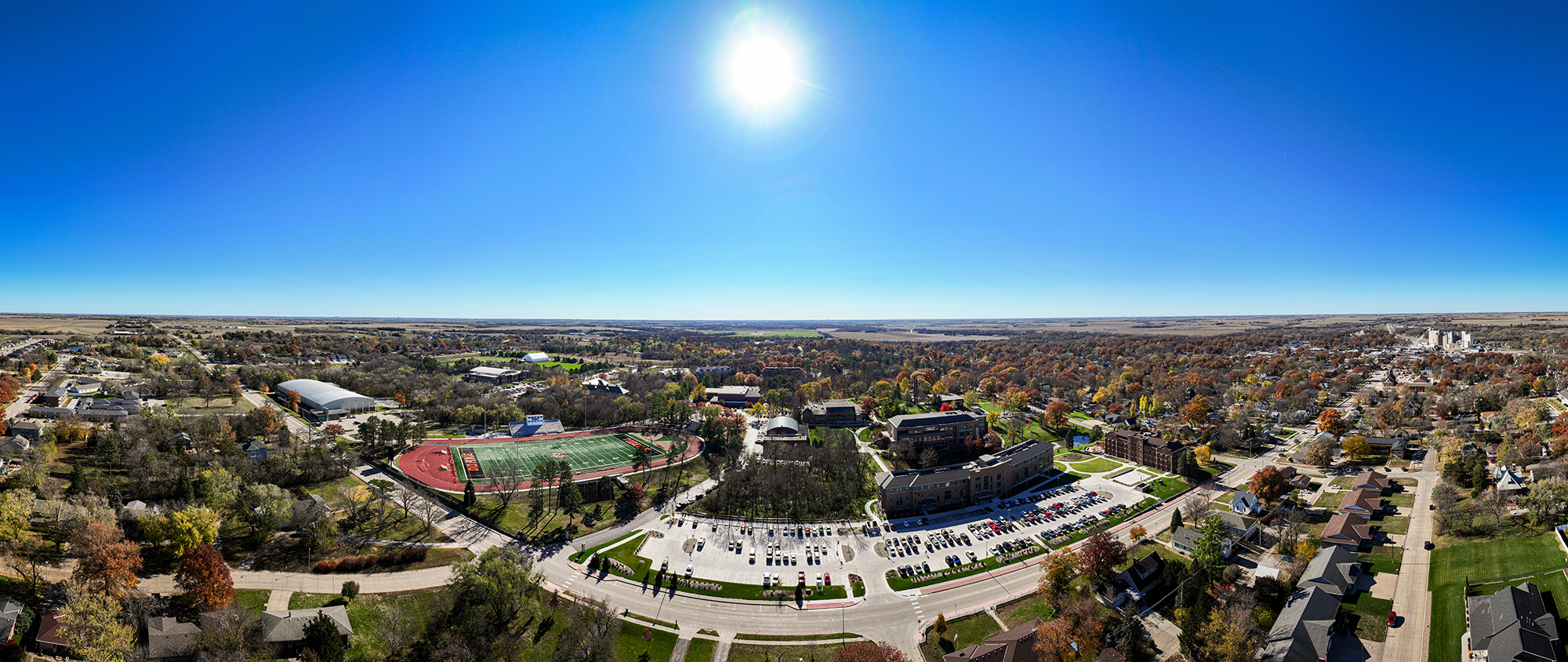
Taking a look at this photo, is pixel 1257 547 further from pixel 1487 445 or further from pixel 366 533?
pixel 366 533

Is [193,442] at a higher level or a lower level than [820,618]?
higher

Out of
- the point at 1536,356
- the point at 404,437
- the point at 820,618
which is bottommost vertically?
the point at 820,618

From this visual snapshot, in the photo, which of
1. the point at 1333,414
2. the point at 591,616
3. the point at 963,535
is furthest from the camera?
the point at 1333,414

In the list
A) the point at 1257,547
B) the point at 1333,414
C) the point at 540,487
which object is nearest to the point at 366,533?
the point at 540,487

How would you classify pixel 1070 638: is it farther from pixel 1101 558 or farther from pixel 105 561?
pixel 105 561

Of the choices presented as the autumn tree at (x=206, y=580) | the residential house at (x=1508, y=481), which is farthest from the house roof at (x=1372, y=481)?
the autumn tree at (x=206, y=580)

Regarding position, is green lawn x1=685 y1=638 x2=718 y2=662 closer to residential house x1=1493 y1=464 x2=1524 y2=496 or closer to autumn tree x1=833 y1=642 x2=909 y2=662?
autumn tree x1=833 y1=642 x2=909 y2=662
